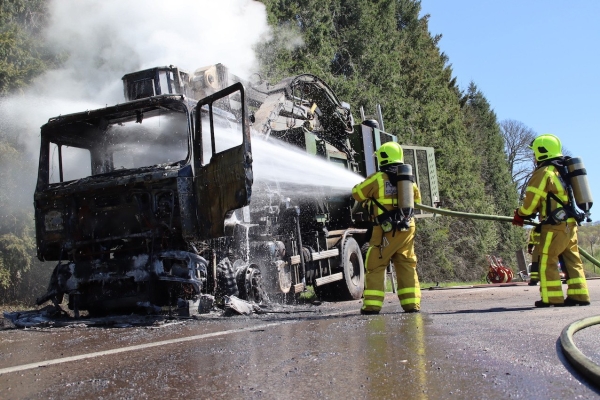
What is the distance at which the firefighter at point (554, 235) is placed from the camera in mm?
6258

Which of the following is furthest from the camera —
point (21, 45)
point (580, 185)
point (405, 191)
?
point (21, 45)

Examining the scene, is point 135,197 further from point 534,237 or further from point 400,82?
point 400,82

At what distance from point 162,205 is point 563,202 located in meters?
4.00

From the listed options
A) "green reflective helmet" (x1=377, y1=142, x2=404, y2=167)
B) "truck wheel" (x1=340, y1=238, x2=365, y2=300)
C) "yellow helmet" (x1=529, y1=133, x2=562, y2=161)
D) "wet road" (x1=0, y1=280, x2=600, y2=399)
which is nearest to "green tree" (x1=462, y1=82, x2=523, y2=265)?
"truck wheel" (x1=340, y1=238, x2=365, y2=300)

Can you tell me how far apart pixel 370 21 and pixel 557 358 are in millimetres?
21586

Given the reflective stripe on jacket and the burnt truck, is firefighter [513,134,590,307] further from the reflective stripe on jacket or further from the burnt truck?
the burnt truck

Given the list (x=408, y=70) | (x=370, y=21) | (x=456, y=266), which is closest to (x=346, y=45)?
(x=370, y=21)

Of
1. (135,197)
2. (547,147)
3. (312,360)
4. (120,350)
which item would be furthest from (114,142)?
(547,147)

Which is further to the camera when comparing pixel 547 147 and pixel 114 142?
pixel 114 142

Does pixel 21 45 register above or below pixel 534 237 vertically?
above

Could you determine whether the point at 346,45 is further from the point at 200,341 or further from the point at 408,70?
the point at 200,341

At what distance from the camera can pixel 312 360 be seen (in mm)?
3484

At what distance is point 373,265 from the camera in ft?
20.5

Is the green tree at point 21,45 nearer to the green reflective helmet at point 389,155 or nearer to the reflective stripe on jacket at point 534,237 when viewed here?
the green reflective helmet at point 389,155
